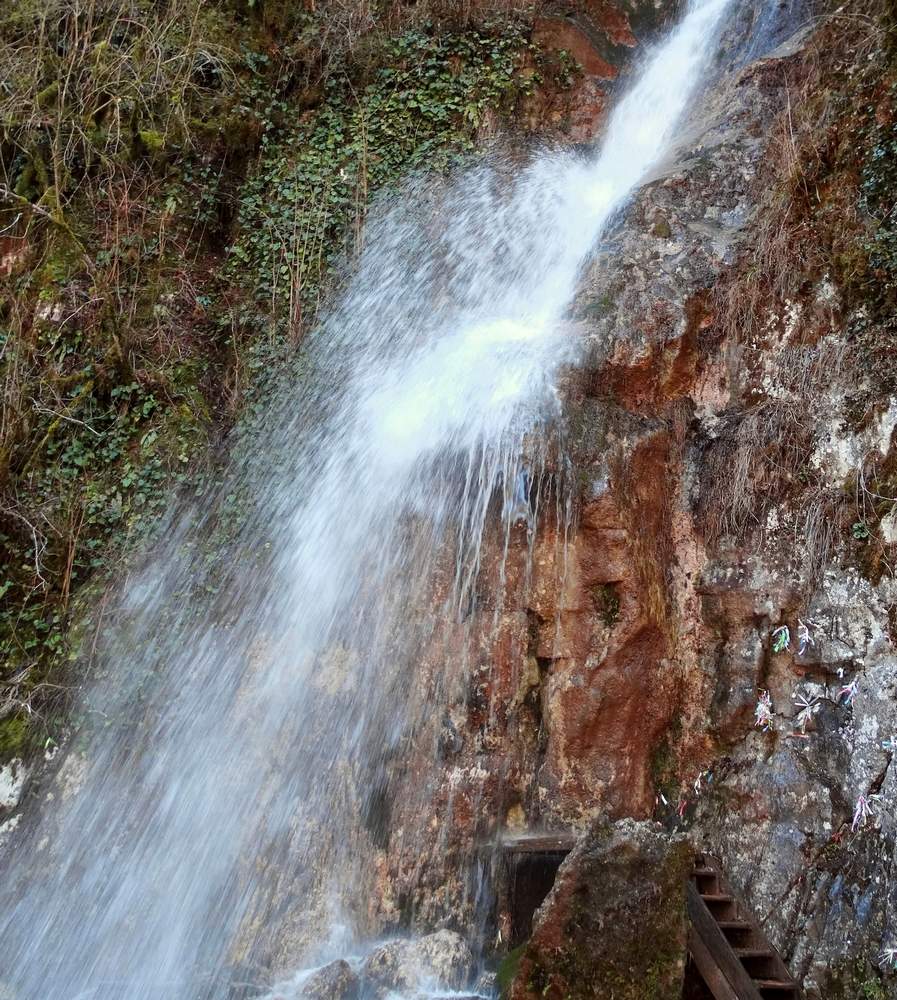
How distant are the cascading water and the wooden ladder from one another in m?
1.62

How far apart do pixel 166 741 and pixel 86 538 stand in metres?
1.78

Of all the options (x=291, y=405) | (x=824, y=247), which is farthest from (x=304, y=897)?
(x=824, y=247)

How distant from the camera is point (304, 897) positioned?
Result: 4.88m

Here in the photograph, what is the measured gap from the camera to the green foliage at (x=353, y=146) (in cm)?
757

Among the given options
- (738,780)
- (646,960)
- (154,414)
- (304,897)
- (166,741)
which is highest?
(154,414)

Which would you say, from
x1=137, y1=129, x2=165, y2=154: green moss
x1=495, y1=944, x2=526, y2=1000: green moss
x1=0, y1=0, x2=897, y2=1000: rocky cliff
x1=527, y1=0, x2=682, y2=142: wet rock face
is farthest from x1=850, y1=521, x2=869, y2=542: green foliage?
x1=137, y1=129, x2=165, y2=154: green moss

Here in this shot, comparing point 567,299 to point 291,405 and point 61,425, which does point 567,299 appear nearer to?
point 291,405

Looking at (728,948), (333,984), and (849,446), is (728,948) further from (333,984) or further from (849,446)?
(849,446)

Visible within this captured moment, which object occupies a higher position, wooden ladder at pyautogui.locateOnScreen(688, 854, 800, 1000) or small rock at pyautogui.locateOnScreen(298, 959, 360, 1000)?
small rock at pyautogui.locateOnScreen(298, 959, 360, 1000)

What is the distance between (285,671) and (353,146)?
5087mm

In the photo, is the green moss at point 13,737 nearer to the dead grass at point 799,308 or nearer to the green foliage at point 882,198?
the dead grass at point 799,308

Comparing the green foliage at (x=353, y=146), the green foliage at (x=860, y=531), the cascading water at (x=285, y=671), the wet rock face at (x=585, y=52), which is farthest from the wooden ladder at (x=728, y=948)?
the wet rock face at (x=585, y=52)

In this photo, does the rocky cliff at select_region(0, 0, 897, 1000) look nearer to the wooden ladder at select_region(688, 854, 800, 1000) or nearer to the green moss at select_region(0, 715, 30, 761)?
the green moss at select_region(0, 715, 30, 761)

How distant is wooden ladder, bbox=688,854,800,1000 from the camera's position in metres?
3.85
